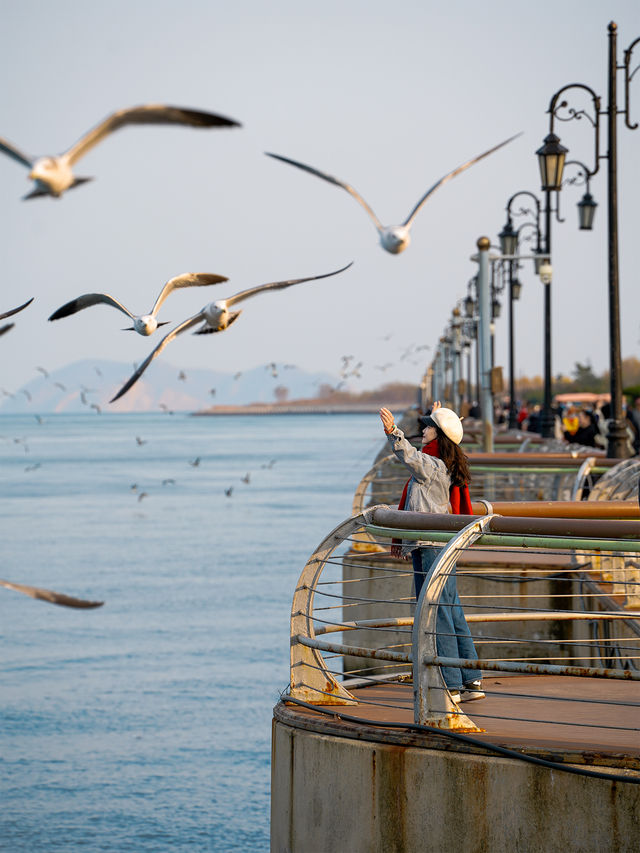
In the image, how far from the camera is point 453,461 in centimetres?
685

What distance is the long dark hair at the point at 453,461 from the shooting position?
22.5 feet

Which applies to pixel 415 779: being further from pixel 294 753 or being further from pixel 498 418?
pixel 498 418

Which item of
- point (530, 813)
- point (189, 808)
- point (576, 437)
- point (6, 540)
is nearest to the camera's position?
point (530, 813)

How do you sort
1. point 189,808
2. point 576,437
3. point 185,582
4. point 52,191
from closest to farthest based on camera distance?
point 52,191, point 189,808, point 576,437, point 185,582

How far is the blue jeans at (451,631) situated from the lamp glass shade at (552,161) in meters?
10.6

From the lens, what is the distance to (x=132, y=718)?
1659 centimetres

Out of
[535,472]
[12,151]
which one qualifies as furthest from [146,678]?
[12,151]

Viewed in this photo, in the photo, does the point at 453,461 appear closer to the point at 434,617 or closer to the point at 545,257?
the point at 434,617

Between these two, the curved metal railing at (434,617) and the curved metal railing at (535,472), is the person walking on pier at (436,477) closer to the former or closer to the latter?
the curved metal railing at (434,617)

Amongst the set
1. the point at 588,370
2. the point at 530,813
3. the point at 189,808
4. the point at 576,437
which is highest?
the point at 588,370

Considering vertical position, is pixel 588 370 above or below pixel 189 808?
above

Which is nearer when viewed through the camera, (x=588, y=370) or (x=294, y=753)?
(x=294, y=753)

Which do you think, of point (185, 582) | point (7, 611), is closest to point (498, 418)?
point (185, 582)

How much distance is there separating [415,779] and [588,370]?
146 meters
